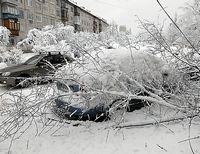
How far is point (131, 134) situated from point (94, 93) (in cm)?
111

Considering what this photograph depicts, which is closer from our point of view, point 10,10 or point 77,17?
point 10,10

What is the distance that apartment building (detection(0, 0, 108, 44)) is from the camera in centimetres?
3838

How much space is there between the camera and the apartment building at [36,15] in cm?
3838

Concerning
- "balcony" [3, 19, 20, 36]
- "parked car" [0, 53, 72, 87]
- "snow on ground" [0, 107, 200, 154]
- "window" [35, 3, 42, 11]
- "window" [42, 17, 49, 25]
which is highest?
"window" [35, 3, 42, 11]

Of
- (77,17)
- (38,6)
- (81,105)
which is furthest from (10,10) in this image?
(81,105)

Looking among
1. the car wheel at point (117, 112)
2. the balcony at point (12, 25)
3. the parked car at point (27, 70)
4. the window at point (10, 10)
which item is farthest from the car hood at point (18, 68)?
the window at point (10, 10)

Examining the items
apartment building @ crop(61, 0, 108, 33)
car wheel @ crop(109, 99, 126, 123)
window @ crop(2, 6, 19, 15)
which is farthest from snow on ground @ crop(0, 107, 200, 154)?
apartment building @ crop(61, 0, 108, 33)

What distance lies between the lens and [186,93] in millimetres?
5320

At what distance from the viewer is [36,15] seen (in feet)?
156

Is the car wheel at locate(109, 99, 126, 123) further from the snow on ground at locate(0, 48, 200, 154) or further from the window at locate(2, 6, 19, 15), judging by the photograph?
the window at locate(2, 6, 19, 15)

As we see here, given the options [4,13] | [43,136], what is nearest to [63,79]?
[43,136]

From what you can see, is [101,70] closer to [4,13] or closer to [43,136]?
[43,136]

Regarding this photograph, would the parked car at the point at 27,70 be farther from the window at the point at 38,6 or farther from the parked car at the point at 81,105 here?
the window at the point at 38,6

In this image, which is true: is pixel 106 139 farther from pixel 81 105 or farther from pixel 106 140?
pixel 81 105
